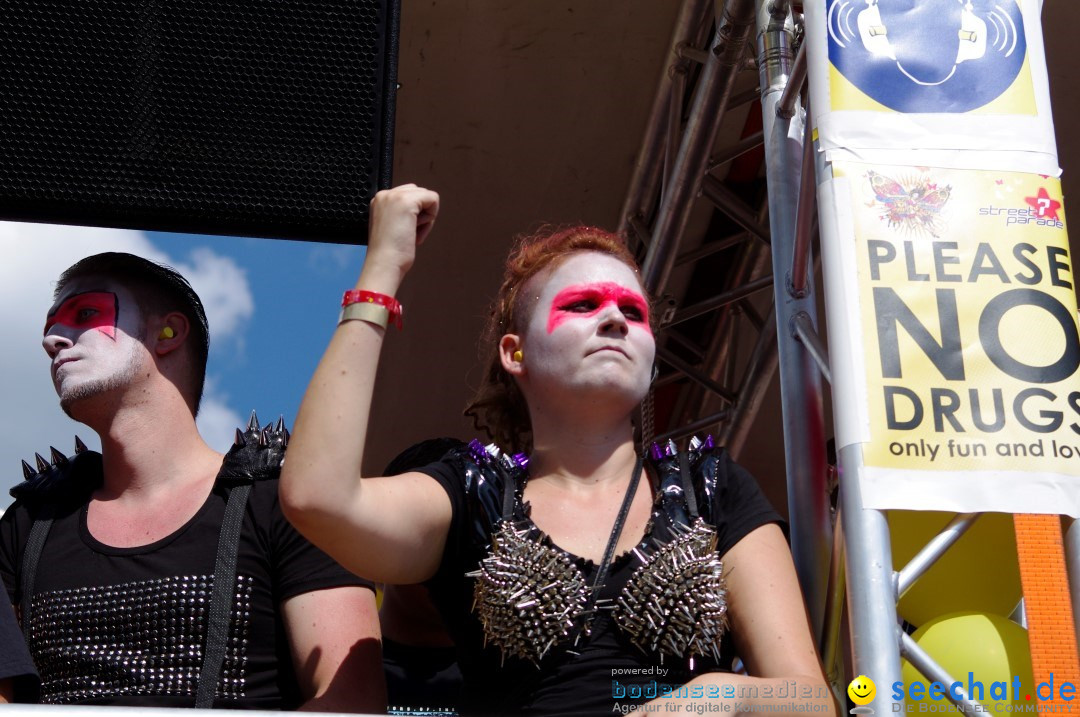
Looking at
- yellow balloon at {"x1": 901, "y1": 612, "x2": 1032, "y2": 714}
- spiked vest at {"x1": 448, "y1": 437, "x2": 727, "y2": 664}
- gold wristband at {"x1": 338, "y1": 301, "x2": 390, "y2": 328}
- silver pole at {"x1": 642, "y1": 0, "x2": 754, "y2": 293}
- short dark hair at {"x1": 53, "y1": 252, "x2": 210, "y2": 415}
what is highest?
silver pole at {"x1": 642, "y1": 0, "x2": 754, "y2": 293}

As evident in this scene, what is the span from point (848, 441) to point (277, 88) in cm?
125

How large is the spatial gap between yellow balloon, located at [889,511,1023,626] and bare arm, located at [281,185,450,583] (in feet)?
2.74

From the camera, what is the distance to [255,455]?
2229mm

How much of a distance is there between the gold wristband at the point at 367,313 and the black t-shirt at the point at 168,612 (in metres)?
0.45

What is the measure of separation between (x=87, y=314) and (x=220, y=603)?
0.63 m

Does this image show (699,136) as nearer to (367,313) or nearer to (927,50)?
(927,50)

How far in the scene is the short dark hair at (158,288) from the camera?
7.79 feet

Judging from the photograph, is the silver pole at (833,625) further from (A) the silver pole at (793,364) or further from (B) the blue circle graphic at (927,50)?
(B) the blue circle graphic at (927,50)

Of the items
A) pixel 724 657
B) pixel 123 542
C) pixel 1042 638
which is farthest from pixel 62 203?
pixel 1042 638

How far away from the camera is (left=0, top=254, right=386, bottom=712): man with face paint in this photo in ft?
6.60

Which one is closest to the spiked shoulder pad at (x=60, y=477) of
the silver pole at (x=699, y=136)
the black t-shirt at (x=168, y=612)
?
the black t-shirt at (x=168, y=612)

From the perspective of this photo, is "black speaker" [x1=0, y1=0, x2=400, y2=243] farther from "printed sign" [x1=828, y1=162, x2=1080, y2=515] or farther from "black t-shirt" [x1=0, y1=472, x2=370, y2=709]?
"printed sign" [x1=828, y1=162, x2=1080, y2=515]

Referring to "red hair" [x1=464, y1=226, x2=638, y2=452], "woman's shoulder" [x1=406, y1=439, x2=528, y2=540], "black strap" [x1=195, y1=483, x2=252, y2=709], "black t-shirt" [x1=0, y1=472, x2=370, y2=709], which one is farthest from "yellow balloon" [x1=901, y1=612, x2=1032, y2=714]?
"black strap" [x1=195, y1=483, x2=252, y2=709]

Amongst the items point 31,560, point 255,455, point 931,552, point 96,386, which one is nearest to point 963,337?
point 931,552
